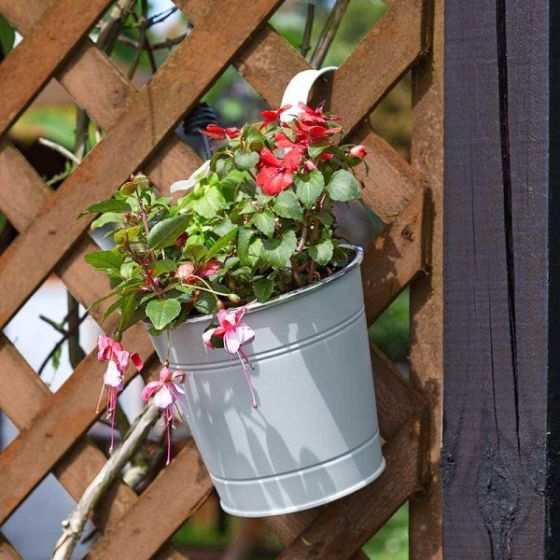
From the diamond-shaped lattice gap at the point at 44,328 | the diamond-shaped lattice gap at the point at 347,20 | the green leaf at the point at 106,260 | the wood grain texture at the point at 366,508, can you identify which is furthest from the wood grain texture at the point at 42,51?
the diamond-shaped lattice gap at the point at 44,328

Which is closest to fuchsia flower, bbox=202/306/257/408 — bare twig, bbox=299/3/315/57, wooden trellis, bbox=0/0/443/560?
wooden trellis, bbox=0/0/443/560

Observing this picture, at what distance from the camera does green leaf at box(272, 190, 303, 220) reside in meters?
1.10

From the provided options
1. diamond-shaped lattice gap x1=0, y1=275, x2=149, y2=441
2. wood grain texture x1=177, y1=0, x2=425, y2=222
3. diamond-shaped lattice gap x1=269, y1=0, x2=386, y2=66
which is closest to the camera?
wood grain texture x1=177, y1=0, x2=425, y2=222

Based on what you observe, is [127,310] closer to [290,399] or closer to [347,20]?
[290,399]

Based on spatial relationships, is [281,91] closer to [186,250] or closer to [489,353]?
[186,250]

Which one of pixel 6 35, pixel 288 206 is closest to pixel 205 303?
pixel 288 206

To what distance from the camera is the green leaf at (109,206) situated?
114 cm

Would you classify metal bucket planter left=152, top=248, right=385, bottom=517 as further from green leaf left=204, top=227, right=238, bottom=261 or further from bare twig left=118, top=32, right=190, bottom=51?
bare twig left=118, top=32, right=190, bottom=51

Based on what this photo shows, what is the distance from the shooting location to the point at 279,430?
115cm

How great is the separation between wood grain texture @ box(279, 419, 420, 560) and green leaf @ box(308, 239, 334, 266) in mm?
331

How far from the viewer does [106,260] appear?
1.17 m

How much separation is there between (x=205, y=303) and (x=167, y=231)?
0.09m

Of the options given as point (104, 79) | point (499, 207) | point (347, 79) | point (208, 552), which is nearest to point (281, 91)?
point (347, 79)

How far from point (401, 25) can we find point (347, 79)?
3.7 inches
